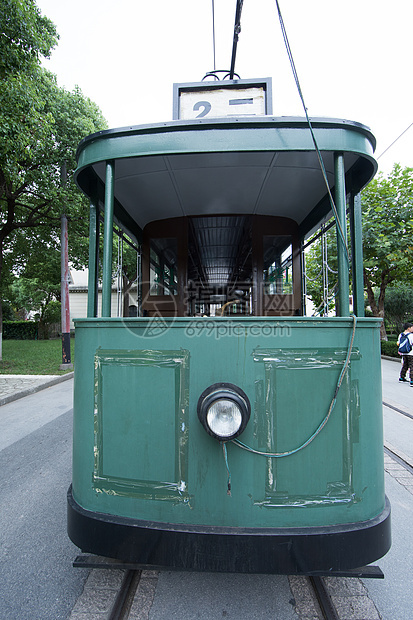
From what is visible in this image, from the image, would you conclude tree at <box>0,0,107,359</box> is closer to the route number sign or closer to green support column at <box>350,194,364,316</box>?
the route number sign

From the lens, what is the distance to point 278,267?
376cm

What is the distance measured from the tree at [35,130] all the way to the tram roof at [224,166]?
512cm

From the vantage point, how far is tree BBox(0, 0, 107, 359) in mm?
6684

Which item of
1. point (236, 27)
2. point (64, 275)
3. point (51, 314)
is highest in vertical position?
point (236, 27)

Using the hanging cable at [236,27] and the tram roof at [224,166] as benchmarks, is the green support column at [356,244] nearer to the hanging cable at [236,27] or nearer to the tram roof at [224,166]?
the tram roof at [224,166]

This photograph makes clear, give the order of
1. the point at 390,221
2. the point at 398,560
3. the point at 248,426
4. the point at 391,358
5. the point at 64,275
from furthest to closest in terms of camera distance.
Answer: the point at 391,358 < the point at 390,221 < the point at 64,275 < the point at 398,560 < the point at 248,426

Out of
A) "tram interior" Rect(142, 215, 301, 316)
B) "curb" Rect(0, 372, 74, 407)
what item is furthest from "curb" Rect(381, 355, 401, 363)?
"tram interior" Rect(142, 215, 301, 316)

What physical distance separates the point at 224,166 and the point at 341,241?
3.37ft

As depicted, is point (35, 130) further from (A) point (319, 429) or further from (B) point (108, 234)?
(A) point (319, 429)

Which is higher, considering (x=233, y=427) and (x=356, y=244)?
(x=356, y=244)

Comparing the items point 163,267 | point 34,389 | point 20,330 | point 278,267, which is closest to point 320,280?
point 278,267

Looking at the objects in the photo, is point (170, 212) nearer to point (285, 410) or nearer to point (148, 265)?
point (148, 265)

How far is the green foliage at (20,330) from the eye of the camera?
3002 centimetres

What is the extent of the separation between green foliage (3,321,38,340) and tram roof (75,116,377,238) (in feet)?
97.2
